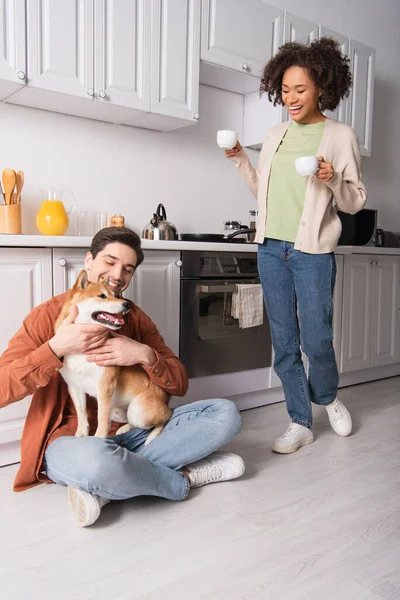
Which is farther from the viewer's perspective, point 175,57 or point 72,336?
point 175,57

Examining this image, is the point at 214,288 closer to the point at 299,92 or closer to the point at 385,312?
the point at 299,92

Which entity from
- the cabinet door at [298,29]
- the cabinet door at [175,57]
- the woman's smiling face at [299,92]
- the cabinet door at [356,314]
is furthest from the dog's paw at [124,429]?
the cabinet door at [298,29]

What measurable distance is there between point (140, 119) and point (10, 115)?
0.65 m

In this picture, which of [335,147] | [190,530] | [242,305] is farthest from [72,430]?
[335,147]

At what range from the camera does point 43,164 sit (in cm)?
272

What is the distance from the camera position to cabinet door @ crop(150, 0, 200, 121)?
105 inches

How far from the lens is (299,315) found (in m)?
2.31

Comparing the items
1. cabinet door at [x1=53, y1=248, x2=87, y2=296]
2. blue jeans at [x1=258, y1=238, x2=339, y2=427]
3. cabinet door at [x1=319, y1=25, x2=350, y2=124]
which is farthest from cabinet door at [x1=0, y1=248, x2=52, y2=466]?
cabinet door at [x1=319, y1=25, x2=350, y2=124]

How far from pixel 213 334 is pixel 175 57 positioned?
54.9 inches

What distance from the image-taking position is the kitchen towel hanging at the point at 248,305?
9.10 feet

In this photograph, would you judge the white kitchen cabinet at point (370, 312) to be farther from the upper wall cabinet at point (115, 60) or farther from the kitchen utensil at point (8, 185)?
the kitchen utensil at point (8, 185)

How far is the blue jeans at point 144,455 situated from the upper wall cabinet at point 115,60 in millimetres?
1501

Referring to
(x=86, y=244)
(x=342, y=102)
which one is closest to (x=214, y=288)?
(x=86, y=244)

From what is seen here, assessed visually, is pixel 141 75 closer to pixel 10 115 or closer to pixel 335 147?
pixel 10 115
